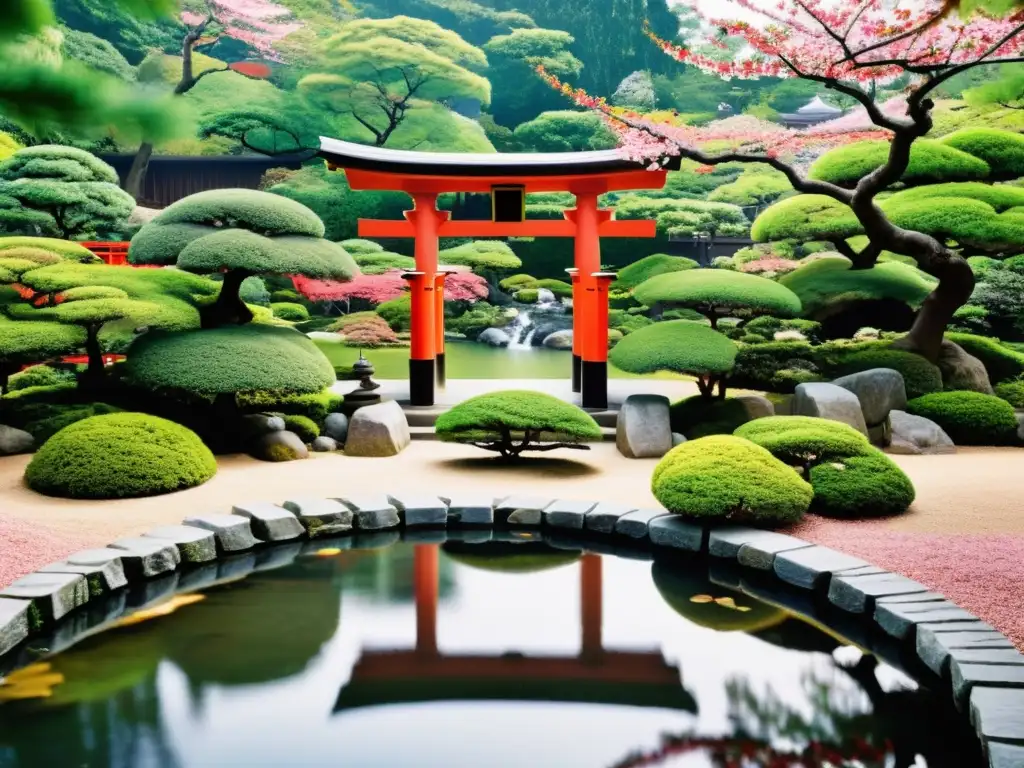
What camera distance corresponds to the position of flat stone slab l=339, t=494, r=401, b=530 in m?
6.52

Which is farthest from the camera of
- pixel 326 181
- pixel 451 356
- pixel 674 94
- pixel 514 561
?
pixel 674 94

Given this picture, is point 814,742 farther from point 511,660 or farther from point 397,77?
point 397,77

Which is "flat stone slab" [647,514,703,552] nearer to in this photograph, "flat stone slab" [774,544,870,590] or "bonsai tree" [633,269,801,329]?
"flat stone slab" [774,544,870,590]

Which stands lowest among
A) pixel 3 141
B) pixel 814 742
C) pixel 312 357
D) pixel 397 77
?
pixel 814 742

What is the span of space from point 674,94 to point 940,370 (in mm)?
21223

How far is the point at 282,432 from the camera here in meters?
8.73

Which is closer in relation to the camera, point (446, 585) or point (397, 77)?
point (446, 585)

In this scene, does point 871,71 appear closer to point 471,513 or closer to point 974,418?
point 974,418

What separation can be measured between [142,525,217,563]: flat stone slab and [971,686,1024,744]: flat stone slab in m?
4.15

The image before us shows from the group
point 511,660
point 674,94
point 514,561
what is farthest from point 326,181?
point 511,660

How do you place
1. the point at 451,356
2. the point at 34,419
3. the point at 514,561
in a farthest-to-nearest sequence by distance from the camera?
the point at 451,356
the point at 34,419
the point at 514,561

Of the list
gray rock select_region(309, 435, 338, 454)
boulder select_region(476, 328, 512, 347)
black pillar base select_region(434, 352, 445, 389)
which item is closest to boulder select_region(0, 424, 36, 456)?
gray rock select_region(309, 435, 338, 454)

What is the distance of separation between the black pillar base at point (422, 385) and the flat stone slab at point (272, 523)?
160 inches

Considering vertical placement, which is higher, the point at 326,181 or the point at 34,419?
the point at 326,181
